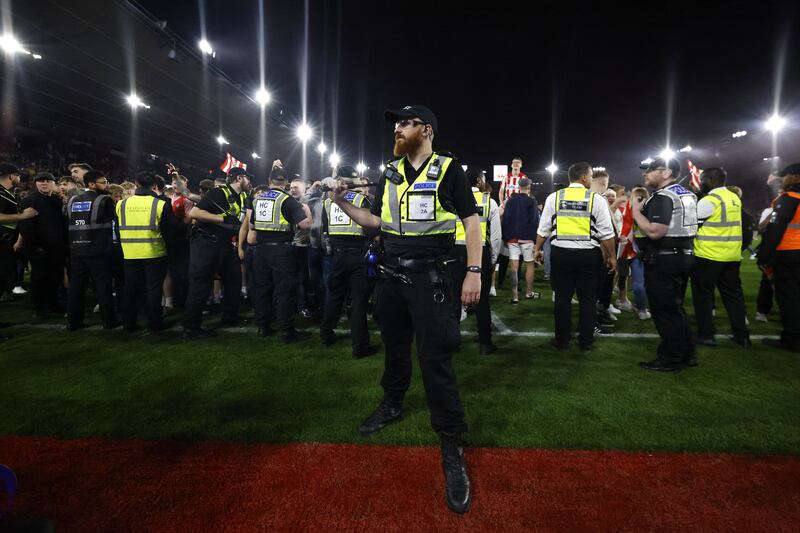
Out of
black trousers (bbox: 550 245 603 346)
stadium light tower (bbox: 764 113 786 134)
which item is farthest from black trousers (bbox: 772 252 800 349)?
stadium light tower (bbox: 764 113 786 134)

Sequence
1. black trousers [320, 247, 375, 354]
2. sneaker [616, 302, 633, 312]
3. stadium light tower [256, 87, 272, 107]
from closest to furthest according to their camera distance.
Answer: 1. black trousers [320, 247, 375, 354]
2. sneaker [616, 302, 633, 312]
3. stadium light tower [256, 87, 272, 107]

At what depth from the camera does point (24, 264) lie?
835cm

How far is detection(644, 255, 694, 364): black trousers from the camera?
13.1 ft

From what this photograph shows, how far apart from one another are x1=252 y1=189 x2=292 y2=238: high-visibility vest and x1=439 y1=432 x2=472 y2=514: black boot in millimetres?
3640

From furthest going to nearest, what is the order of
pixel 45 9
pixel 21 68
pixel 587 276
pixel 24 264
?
1. pixel 21 68
2. pixel 45 9
3. pixel 24 264
4. pixel 587 276

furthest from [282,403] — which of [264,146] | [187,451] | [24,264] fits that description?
[264,146]

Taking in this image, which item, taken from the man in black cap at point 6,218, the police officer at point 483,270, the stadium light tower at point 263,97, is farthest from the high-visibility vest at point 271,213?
the stadium light tower at point 263,97

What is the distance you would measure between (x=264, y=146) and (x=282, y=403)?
33644 mm

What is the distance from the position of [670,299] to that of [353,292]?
11.4 feet

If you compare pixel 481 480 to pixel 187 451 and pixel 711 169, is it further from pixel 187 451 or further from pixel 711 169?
pixel 711 169

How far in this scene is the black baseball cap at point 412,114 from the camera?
99.7 inches

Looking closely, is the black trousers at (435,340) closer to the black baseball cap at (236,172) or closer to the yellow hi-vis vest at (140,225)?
the black baseball cap at (236,172)

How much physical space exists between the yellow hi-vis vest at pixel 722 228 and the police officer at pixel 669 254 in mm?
1045

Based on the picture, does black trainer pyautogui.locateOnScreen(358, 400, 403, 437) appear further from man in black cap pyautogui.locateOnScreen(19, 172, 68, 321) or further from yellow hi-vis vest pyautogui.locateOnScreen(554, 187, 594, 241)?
man in black cap pyautogui.locateOnScreen(19, 172, 68, 321)
